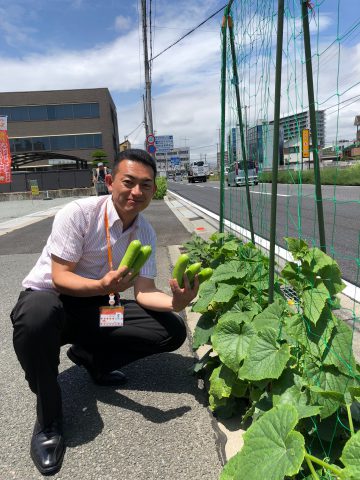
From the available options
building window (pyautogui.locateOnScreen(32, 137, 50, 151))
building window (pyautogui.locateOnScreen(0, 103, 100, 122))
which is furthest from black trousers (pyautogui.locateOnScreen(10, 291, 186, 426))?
building window (pyautogui.locateOnScreen(32, 137, 50, 151))

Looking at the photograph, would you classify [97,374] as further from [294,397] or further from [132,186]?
[294,397]

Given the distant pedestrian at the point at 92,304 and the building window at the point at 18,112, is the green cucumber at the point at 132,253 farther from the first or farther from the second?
the building window at the point at 18,112

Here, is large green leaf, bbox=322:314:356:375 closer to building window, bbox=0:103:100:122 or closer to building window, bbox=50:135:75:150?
building window, bbox=50:135:75:150

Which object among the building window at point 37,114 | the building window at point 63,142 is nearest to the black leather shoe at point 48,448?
the building window at point 63,142

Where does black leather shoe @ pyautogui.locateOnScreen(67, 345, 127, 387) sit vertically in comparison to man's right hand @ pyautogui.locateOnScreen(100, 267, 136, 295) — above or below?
below

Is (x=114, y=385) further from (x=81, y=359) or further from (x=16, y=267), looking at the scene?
(x=16, y=267)

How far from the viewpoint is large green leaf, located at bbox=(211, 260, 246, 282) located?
2447 millimetres

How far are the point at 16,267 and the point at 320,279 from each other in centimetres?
561

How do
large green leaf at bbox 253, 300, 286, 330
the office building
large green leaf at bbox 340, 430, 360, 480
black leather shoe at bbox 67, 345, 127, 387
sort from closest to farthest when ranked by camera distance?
large green leaf at bbox 340, 430, 360, 480 → large green leaf at bbox 253, 300, 286, 330 → black leather shoe at bbox 67, 345, 127, 387 → the office building

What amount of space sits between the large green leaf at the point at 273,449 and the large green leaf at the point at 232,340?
1.81ft

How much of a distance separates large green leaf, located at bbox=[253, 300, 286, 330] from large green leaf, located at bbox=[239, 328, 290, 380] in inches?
3.7

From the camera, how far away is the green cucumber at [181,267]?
74.7 inches

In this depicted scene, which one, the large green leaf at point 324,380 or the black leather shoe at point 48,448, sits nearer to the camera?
the large green leaf at point 324,380

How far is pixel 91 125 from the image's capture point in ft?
152
